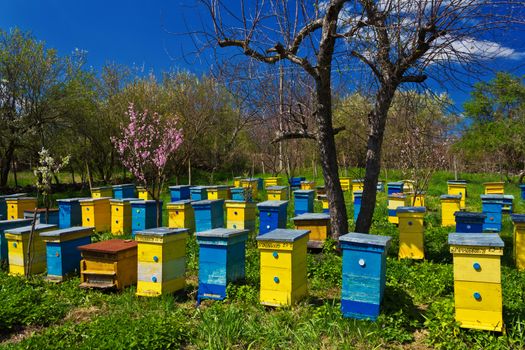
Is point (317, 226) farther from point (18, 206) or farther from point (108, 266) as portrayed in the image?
point (18, 206)

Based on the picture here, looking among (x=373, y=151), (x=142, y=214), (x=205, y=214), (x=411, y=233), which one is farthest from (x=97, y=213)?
(x=411, y=233)

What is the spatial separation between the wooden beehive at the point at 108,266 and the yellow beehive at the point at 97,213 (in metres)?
3.99

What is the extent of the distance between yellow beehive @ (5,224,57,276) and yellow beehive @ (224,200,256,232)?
326 centimetres

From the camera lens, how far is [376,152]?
672cm

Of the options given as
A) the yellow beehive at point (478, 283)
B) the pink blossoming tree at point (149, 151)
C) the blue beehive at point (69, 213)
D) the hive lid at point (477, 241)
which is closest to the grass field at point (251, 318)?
the yellow beehive at point (478, 283)

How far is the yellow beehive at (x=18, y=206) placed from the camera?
10.5m

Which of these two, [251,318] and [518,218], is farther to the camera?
[518,218]

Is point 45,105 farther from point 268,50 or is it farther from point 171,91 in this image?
point 268,50

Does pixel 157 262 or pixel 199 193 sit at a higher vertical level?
pixel 199 193

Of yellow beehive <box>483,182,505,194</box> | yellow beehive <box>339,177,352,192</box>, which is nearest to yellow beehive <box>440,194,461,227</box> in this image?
yellow beehive <box>483,182,505,194</box>

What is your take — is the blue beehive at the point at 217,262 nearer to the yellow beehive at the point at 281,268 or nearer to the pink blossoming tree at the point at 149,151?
the yellow beehive at the point at 281,268

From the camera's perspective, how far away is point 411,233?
273 inches

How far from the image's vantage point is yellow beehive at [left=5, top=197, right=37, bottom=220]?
10484 mm

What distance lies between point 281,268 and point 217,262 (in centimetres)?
90
